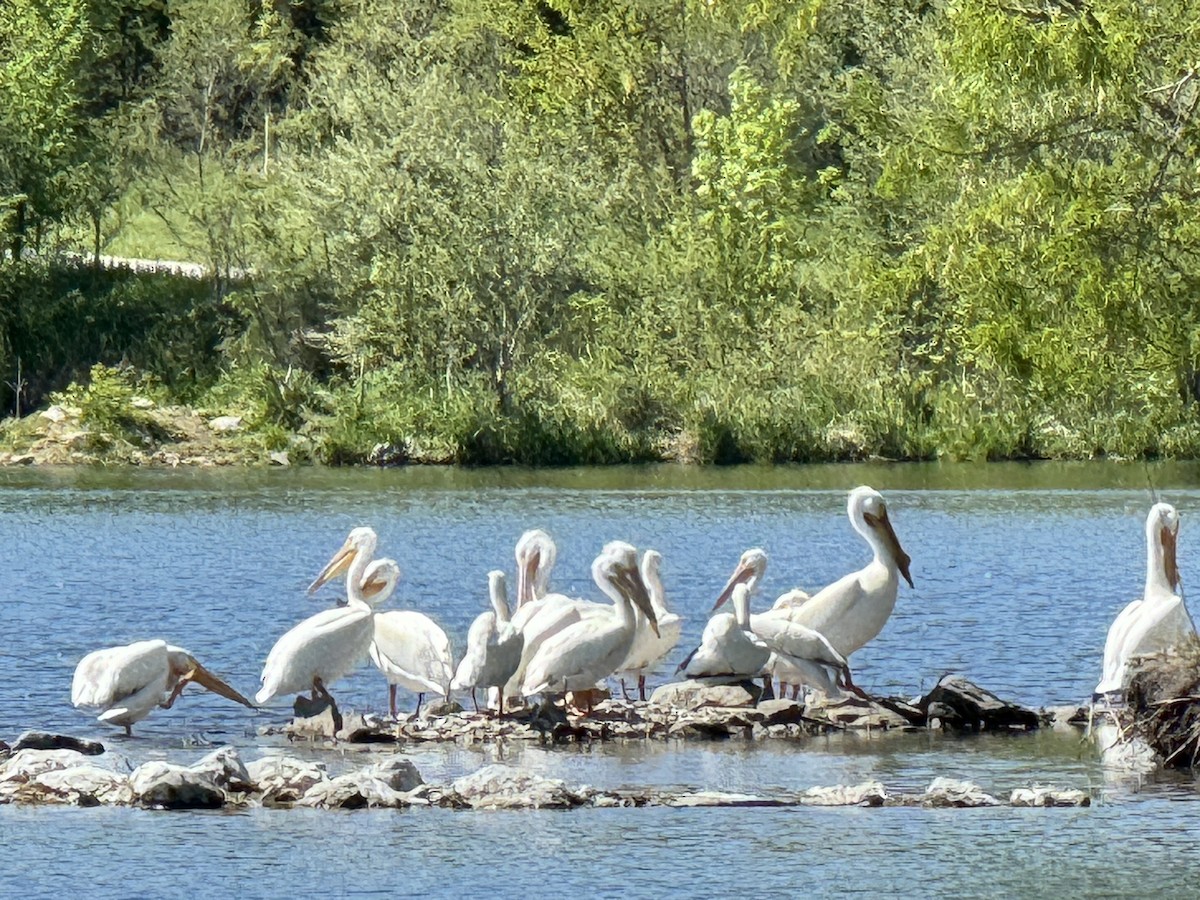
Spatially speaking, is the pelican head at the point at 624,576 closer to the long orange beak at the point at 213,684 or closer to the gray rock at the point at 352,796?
the long orange beak at the point at 213,684

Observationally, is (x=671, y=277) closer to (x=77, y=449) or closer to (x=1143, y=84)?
(x=77, y=449)

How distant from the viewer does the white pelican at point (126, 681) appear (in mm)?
15273

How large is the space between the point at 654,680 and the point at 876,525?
2.64m

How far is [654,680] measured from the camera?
18.7 m

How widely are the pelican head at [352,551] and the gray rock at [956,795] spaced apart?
5171 millimetres

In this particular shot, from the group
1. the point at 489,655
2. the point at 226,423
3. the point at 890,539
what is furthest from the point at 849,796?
the point at 226,423

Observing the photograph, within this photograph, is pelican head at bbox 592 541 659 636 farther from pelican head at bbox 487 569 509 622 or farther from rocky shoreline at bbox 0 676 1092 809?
rocky shoreline at bbox 0 676 1092 809

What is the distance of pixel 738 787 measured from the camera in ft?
43.6

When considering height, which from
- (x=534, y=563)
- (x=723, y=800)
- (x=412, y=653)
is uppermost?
(x=534, y=563)

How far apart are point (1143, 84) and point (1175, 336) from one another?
7.00ft

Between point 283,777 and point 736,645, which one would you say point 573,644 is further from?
point 283,777

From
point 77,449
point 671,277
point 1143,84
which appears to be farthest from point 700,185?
point 1143,84

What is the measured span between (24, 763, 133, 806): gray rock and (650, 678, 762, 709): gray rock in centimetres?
431

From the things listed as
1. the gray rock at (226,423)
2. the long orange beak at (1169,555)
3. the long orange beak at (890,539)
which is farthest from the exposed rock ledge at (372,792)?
the gray rock at (226,423)
